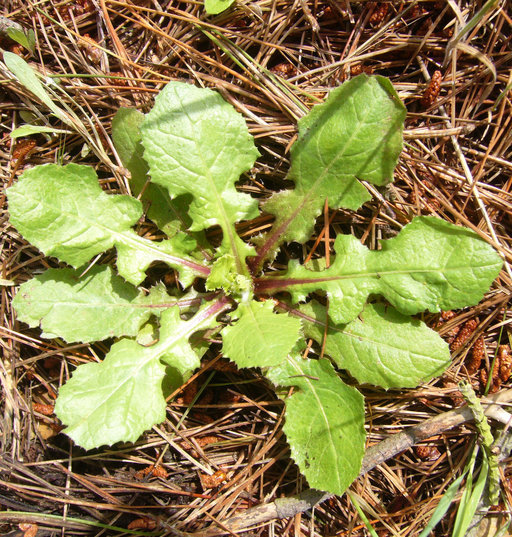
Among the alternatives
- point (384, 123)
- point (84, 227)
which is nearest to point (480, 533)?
point (384, 123)

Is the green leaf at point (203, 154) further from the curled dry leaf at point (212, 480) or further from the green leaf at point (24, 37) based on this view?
the curled dry leaf at point (212, 480)

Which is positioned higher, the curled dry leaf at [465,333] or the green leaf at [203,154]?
the green leaf at [203,154]

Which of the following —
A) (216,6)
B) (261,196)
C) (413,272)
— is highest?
(216,6)

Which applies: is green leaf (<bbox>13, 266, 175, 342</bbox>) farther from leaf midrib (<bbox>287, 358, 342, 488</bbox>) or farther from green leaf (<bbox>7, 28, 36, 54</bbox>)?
green leaf (<bbox>7, 28, 36, 54</bbox>)

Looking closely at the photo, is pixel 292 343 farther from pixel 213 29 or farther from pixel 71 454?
pixel 213 29

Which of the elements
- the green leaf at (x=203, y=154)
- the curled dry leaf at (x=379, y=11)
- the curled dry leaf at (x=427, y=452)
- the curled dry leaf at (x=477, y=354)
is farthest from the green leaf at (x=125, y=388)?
the curled dry leaf at (x=379, y=11)

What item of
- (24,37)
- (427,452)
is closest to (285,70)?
(24,37)

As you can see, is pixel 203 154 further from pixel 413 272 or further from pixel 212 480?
pixel 212 480
